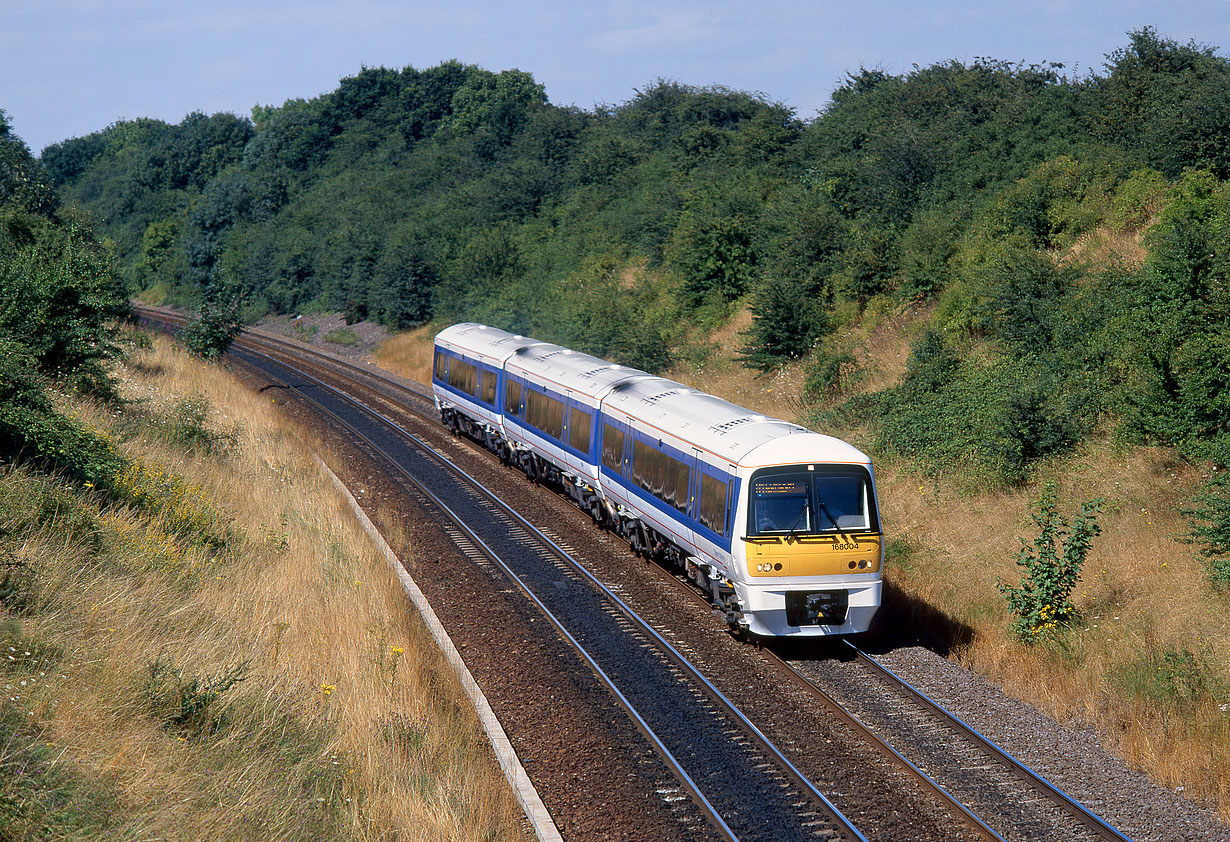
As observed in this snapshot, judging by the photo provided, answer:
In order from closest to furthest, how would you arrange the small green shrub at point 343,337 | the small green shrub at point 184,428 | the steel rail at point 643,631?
the steel rail at point 643,631
the small green shrub at point 184,428
the small green shrub at point 343,337

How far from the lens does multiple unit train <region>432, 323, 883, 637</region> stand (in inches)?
520

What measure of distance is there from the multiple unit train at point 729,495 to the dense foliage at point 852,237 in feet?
18.5

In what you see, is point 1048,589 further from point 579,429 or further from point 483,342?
Answer: point 483,342

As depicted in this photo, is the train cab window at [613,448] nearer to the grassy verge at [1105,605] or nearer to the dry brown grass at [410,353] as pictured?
the grassy verge at [1105,605]

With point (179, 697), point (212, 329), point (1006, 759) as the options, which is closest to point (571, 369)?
point (1006, 759)

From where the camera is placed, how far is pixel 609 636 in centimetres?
1420

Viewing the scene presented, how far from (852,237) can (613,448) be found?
1703 centimetres

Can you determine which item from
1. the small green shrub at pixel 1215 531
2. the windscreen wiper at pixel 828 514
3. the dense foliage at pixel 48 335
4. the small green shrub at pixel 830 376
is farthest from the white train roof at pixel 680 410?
the dense foliage at pixel 48 335

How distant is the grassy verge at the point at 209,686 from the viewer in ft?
24.7

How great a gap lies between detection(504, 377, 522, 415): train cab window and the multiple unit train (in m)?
2.27

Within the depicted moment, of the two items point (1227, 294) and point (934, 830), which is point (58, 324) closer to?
point (934, 830)

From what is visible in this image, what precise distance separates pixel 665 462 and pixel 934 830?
26.8 feet

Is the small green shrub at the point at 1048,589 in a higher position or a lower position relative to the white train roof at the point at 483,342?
lower

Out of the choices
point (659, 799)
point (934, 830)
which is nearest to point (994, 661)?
point (934, 830)
